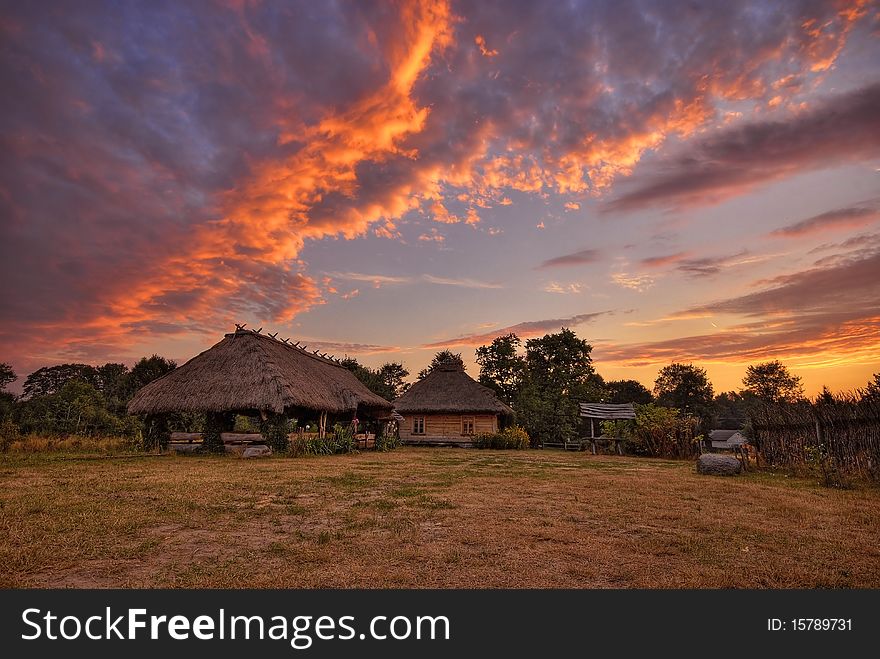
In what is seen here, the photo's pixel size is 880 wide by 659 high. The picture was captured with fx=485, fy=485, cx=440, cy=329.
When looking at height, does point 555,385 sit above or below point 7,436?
above

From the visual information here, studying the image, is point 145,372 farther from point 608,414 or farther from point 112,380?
point 608,414

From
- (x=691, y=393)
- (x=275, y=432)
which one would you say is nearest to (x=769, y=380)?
(x=691, y=393)

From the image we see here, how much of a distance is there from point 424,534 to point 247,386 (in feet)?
54.9

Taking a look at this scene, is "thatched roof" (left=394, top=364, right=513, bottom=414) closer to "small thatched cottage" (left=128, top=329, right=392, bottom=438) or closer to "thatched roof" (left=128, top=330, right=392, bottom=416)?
"small thatched cottage" (left=128, top=329, right=392, bottom=438)

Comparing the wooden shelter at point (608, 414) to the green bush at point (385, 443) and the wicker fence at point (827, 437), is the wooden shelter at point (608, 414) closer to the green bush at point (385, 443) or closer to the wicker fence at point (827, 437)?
the wicker fence at point (827, 437)

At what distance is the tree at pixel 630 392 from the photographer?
6262cm

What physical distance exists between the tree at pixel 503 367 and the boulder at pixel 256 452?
2837 cm

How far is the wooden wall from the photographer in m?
35.1

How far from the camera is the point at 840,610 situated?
3.72 m

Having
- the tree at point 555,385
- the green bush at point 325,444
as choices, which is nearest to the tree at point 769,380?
the tree at point 555,385

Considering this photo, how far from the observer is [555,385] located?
4191 centimetres

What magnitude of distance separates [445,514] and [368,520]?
1238mm

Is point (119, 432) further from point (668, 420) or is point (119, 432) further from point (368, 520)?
point (668, 420)

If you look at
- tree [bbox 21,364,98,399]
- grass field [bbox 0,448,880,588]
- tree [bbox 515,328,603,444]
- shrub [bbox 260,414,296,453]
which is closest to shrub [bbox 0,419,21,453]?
shrub [bbox 260,414,296,453]
